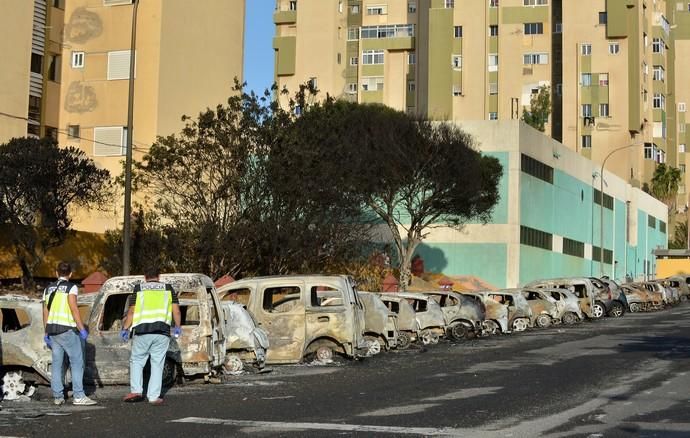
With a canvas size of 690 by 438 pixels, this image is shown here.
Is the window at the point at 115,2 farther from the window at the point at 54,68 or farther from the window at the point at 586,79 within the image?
the window at the point at 586,79

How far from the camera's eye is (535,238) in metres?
65.5

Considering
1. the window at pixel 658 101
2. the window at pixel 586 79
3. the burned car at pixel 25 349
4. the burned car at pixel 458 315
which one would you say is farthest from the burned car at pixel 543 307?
the window at pixel 658 101

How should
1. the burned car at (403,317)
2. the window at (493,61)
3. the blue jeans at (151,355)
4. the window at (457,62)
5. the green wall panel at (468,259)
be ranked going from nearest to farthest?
the blue jeans at (151,355)
the burned car at (403,317)
the green wall panel at (468,259)
the window at (457,62)
the window at (493,61)

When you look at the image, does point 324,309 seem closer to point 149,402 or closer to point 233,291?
point 233,291

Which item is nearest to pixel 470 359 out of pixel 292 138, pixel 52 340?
pixel 52 340

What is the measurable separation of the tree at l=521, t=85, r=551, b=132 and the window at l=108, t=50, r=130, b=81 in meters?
44.8

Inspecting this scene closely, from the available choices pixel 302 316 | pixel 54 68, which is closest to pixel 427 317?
pixel 302 316

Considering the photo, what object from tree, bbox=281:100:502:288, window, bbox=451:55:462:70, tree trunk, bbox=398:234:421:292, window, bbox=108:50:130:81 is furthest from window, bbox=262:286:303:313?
window, bbox=451:55:462:70

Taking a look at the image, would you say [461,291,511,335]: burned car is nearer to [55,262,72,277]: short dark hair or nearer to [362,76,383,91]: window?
[55,262,72,277]: short dark hair

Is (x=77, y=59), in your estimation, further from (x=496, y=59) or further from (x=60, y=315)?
(x=496, y=59)

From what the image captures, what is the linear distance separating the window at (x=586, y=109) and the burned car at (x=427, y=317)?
65.4 metres

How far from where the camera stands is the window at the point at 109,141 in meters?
47.8

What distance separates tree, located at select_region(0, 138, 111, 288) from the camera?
3238 cm

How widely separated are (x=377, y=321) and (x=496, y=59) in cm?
7009
